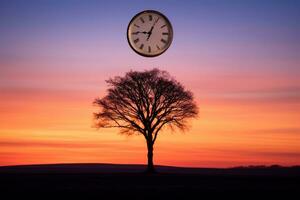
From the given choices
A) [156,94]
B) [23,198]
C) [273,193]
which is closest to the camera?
[23,198]

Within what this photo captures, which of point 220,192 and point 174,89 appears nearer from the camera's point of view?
point 220,192

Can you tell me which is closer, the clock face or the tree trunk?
the clock face

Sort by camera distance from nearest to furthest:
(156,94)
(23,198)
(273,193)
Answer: (23,198) → (273,193) → (156,94)

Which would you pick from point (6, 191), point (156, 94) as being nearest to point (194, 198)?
point (6, 191)

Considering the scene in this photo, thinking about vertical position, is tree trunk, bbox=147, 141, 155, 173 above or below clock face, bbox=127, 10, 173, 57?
below

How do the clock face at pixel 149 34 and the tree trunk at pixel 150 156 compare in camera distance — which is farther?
the tree trunk at pixel 150 156

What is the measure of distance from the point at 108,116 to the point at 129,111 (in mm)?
2151

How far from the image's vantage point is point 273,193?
25438 millimetres

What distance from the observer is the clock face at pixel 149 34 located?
2289 cm

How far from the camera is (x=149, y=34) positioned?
2300 centimetres

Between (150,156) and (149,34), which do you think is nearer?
(149,34)

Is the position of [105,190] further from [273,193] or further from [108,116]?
[108,116]

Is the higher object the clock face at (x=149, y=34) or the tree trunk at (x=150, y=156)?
the clock face at (x=149, y=34)

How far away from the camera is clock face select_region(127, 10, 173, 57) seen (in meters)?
22.9
